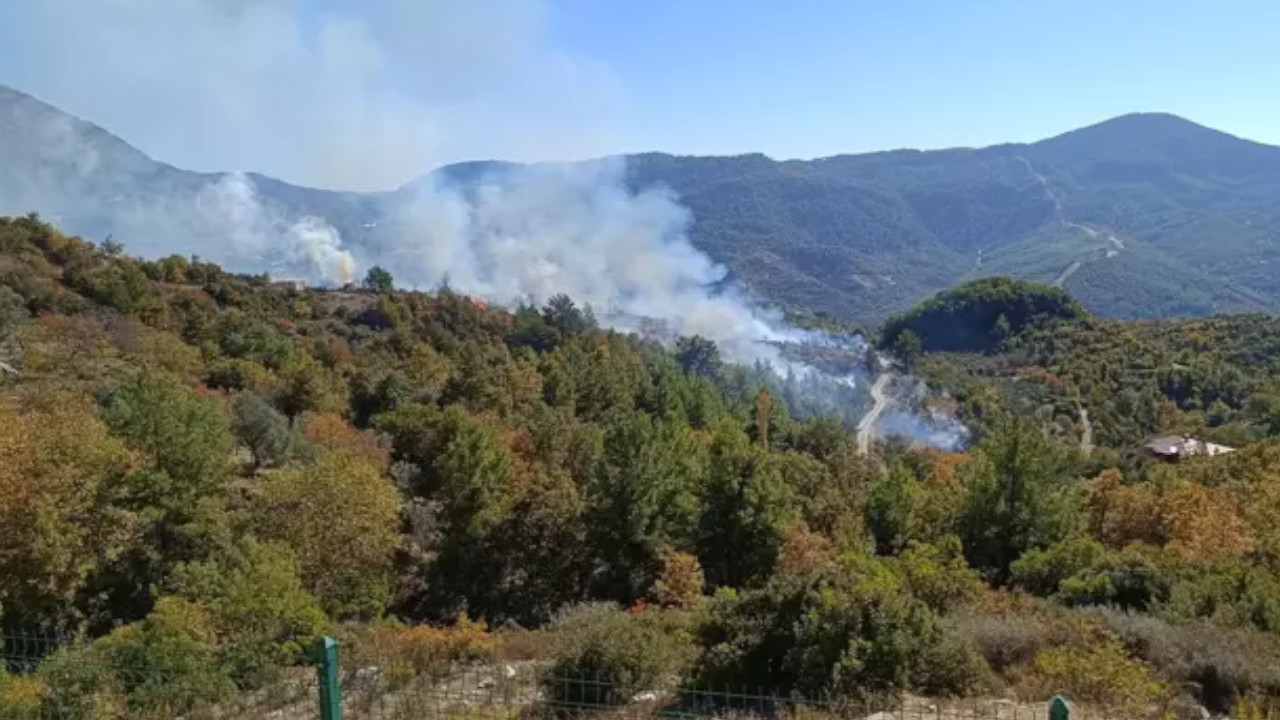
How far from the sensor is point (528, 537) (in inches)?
1019

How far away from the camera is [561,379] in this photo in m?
54.8

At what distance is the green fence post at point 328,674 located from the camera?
5137 millimetres

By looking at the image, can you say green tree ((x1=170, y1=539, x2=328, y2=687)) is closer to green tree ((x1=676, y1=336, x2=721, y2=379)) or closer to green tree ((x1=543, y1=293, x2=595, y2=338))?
green tree ((x1=543, y1=293, x2=595, y2=338))

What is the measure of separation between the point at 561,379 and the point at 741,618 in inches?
1775

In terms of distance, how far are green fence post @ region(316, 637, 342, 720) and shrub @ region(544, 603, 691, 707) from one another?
13.4 ft

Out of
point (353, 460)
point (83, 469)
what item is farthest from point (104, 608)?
point (353, 460)

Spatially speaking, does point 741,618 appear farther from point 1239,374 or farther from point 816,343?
point 816,343

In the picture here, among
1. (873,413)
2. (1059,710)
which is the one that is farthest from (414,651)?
(873,413)


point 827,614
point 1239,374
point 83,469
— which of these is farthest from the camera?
point 1239,374

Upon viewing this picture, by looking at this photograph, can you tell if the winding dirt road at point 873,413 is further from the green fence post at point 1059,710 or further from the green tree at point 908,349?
the green fence post at point 1059,710

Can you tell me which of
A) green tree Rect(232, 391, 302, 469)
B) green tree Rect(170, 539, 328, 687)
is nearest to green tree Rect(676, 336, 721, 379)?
green tree Rect(232, 391, 302, 469)

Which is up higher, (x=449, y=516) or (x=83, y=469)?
(x=83, y=469)

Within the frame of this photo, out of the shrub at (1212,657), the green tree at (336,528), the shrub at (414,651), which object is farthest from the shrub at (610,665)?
the green tree at (336,528)

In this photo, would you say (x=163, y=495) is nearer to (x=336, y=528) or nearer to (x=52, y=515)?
(x=52, y=515)
